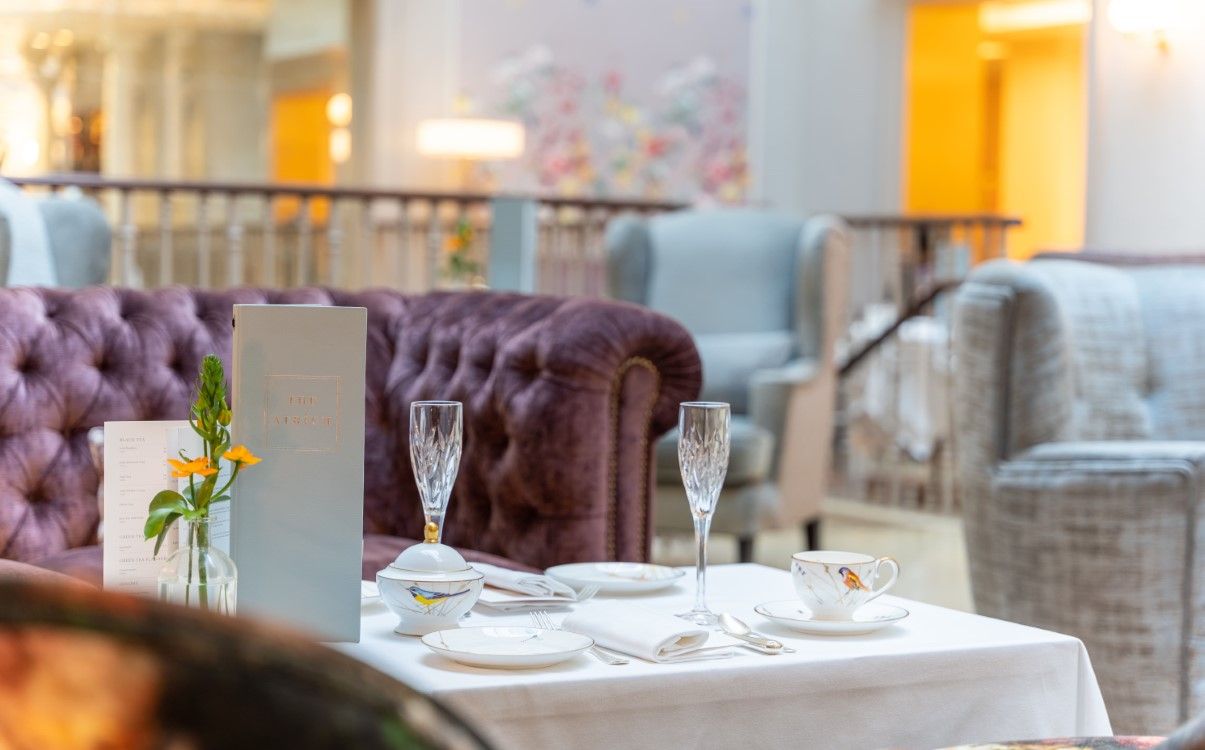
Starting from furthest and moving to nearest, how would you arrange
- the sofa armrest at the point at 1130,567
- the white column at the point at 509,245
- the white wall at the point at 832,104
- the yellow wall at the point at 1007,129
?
1. the yellow wall at the point at 1007,129
2. the white wall at the point at 832,104
3. the white column at the point at 509,245
4. the sofa armrest at the point at 1130,567

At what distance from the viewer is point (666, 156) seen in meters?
8.84

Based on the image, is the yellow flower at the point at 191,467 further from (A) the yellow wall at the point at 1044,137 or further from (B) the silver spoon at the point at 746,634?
(A) the yellow wall at the point at 1044,137

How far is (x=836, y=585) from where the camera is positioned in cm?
149

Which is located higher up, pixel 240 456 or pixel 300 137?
pixel 300 137

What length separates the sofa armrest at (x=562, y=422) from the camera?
239cm

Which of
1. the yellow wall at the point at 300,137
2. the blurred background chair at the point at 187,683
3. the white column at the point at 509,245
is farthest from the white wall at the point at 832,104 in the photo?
the blurred background chair at the point at 187,683

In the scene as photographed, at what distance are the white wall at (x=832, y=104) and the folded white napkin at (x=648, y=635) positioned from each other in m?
6.56

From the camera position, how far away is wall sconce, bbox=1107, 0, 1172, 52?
4715 mm

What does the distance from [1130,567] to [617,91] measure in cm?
652

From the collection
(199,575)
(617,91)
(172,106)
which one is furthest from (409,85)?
(199,575)

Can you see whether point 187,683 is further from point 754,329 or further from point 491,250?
point 754,329

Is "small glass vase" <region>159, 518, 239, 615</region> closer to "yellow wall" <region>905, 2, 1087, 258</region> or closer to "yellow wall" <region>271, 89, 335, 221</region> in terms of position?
"yellow wall" <region>271, 89, 335, 221</region>

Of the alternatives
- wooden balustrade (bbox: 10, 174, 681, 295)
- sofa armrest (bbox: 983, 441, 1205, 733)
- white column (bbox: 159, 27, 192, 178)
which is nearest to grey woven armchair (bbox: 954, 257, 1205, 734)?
sofa armrest (bbox: 983, 441, 1205, 733)

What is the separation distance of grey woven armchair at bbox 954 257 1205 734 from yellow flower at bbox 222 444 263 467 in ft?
5.79
